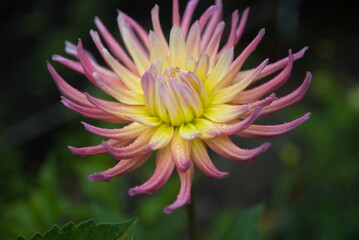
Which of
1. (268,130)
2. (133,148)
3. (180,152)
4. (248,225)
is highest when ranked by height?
(133,148)

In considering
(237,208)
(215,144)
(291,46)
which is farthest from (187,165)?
(291,46)

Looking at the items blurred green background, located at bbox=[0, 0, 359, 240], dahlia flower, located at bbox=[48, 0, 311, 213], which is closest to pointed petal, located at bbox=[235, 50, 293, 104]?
dahlia flower, located at bbox=[48, 0, 311, 213]

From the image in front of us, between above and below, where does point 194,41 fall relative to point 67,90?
below

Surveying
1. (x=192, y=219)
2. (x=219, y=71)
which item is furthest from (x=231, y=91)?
(x=192, y=219)

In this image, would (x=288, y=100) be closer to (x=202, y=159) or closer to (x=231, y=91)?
(x=231, y=91)

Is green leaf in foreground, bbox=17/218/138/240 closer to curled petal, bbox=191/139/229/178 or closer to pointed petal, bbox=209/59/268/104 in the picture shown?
curled petal, bbox=191/139/229/178

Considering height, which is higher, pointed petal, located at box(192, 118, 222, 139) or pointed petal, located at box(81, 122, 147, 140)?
pointed petal, located at box(81, 122, 147, 140)
